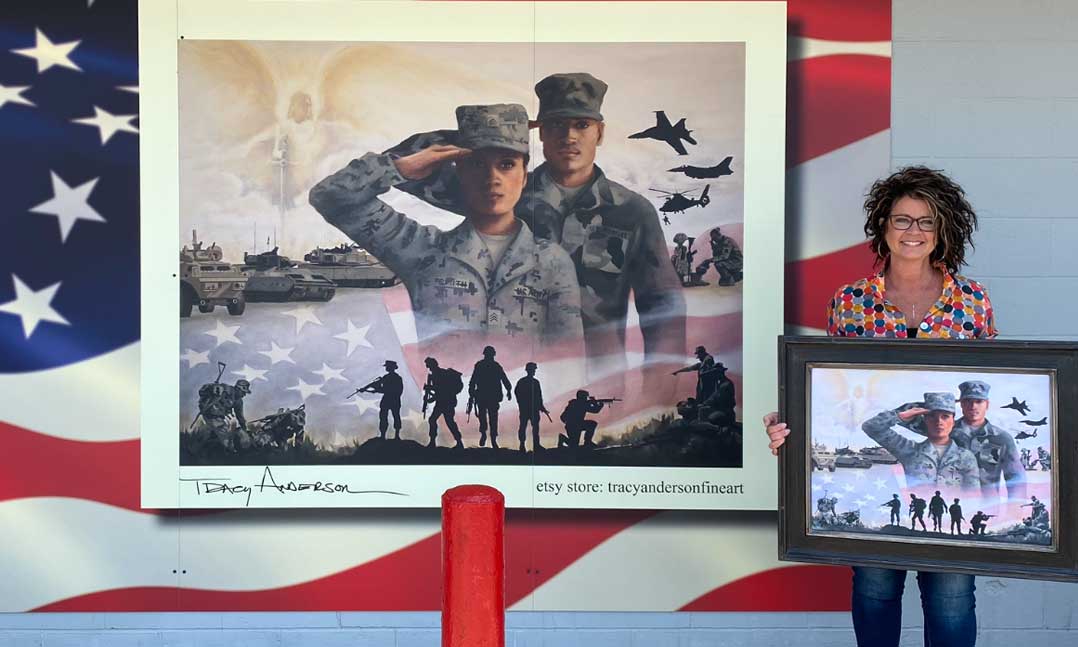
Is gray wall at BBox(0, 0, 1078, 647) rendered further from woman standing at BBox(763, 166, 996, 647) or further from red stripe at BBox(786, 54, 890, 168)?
woman standing at BBox(763, 166, 996, 647)

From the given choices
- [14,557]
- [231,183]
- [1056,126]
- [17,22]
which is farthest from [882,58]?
[14,557]

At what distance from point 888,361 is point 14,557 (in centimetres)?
344

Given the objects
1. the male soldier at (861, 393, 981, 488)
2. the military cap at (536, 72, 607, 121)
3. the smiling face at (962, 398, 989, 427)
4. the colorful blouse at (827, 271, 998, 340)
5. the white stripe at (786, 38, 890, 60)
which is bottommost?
the male soldier at (861, 393, 981, 488)

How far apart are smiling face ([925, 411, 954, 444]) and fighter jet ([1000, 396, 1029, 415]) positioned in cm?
16

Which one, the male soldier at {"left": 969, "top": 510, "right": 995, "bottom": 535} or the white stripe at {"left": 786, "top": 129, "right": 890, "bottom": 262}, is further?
the white stripe at {"left": 786, "top": 129, "right": 890, "bottom": 262}

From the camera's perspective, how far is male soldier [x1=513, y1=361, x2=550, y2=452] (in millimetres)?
4234

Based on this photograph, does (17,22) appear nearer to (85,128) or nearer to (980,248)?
(85,128)

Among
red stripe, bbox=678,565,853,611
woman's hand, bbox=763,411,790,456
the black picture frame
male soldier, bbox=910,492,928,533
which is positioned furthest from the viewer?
red stripe, bbox=678,565,853,611

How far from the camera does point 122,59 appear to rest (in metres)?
4.22

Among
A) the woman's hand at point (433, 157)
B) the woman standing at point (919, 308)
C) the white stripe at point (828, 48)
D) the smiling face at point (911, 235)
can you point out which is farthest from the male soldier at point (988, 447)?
the woman's hand at point (433, 157)

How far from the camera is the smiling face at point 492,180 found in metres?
4.22

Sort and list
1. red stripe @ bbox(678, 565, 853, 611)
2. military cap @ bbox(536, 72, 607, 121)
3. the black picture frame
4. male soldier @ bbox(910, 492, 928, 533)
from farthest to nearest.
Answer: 1. red stripe @ bbox(678, 565, 853, 611)
2. military cap @ bbox(536, 72, 607, 121)
3. male soldier @ bbox(910, 492, 928, 533)
4. the black picture frame

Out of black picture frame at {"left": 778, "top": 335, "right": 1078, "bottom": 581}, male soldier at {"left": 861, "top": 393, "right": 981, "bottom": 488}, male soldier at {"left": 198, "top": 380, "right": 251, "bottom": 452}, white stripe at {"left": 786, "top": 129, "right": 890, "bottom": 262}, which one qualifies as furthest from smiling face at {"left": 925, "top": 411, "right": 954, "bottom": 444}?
male soldier at {"left": 198, "top": 380, "right": 251, "bottom": 452}
